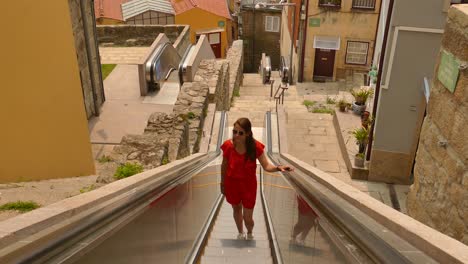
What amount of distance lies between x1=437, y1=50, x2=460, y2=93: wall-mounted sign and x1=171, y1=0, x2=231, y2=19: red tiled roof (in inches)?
983

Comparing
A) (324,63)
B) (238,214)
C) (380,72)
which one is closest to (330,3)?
(324,63)

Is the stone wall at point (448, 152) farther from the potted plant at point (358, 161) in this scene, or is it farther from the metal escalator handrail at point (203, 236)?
the potted plant at point (358, 161)

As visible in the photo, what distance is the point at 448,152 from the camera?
407cm

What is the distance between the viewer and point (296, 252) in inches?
145

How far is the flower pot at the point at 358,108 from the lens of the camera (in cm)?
1288

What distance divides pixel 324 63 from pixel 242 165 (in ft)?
55.7

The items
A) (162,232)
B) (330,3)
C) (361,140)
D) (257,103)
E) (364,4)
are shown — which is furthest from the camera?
(330,3)

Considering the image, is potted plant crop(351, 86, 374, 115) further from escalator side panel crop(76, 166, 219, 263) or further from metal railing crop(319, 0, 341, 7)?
escalator side panel crop(76, 166, 219, 263)

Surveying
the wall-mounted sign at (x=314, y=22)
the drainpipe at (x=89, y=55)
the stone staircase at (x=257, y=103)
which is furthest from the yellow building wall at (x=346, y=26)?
the drainpipe at (x=89, y=55)

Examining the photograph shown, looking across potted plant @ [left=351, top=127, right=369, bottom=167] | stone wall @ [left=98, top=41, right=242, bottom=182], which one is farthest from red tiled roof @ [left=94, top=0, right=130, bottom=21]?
potted plant @ [left=351, top=127, right=369, bottom=167]

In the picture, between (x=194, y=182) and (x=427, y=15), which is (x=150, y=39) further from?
(x=194, y=182)

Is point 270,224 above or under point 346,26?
under

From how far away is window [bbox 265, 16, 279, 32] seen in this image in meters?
34.4

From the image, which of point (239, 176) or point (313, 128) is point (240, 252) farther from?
point (313, 128)
